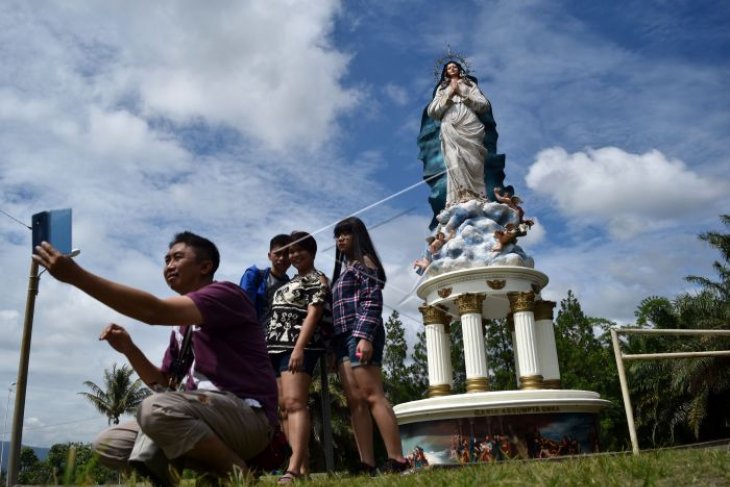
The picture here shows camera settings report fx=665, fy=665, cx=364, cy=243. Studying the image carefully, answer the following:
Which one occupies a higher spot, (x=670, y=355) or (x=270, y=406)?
(x=670, y=355)

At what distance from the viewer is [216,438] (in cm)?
262

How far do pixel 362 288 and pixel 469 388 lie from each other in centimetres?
943

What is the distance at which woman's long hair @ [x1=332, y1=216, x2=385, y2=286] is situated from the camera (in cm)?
482

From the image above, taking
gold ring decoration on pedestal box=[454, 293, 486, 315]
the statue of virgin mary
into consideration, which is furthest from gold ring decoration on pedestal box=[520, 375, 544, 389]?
the statue of virgin mary

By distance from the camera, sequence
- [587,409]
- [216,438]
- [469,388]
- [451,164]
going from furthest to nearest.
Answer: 1. [451,164]
2. [469,388]
3. [587,409]
4. [216,438]

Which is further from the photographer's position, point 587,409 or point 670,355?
point 587,409

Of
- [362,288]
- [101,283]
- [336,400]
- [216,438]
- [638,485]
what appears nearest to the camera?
[638,485]

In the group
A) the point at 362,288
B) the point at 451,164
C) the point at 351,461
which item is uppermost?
the point at 451,164

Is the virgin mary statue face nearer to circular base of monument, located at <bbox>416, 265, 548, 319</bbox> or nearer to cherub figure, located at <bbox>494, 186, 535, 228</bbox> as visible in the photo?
cherub figure, located at <bbox>494, 186, 535, 228</bbox>

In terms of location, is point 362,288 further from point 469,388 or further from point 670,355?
point 469,388

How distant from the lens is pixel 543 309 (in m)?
14.3

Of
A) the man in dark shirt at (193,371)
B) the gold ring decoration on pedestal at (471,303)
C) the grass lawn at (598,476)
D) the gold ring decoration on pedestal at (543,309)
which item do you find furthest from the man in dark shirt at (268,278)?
the gold ring decoration on pedestal at (543,309)

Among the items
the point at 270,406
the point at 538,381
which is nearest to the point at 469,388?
the point at 538,381

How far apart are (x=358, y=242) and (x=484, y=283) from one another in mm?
9372
